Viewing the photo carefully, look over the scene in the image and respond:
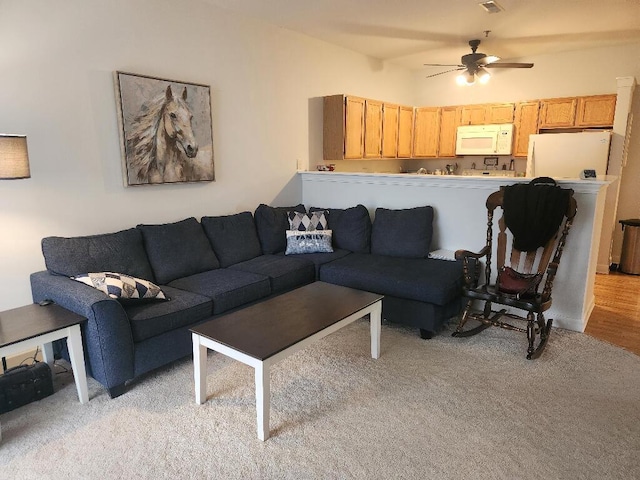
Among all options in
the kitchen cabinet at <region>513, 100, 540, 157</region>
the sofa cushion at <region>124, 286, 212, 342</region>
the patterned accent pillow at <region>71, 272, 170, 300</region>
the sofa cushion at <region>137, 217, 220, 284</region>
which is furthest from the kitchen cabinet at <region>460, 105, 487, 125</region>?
the patterned accent pillow at <region>71, 272, 170, 300</region>

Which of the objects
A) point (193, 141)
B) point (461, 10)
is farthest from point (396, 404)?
point (461, 10)

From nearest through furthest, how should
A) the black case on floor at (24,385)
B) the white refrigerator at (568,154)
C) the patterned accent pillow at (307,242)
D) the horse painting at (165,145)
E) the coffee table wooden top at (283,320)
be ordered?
the coffee table wooden top at (283,320) → the black case on floor at (24,385) → the horse painting at (165,145) → the patterned accent pillow at (307,242) → the white refrigerator at (568,154)

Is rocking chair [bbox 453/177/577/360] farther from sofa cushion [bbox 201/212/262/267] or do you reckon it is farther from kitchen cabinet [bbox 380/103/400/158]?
kitchen cabinet [bbox 380/103/400/158]

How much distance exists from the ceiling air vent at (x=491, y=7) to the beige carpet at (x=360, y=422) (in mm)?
2820

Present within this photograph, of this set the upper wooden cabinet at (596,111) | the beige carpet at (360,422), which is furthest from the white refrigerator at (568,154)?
the beige carpet at (360,422)

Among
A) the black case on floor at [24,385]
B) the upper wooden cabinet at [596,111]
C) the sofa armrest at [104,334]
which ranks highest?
the upper wooden cabinet at [596,111]

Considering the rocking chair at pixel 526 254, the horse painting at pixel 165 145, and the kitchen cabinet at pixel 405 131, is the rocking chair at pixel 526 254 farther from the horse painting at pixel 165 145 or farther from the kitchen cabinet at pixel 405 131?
the kitchen cabinet at pixel 405 131

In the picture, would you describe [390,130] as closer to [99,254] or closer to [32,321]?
[99,254]

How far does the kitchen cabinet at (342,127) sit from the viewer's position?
4.86m

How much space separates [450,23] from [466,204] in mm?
1841

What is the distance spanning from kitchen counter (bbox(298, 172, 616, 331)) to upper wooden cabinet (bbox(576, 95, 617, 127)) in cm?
238

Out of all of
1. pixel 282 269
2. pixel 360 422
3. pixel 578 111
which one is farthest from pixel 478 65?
pixel 360 422

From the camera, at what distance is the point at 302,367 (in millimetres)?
2832

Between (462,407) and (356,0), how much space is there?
10.5 ft
